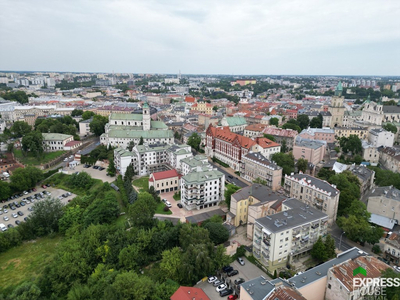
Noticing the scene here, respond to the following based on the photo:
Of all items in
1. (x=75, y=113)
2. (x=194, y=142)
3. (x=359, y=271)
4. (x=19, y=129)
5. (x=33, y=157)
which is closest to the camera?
(x=359, y=271)

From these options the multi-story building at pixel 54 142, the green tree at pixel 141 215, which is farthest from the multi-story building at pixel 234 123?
the green tree at pixel 141 215

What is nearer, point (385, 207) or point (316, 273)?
point (316, 273)

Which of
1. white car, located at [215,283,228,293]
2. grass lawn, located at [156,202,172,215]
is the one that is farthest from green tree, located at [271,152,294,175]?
white car, located at [215,283,228,293]

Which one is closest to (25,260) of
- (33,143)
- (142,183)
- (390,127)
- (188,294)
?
(142,183)

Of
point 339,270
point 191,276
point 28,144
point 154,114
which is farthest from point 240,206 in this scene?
point 154,114

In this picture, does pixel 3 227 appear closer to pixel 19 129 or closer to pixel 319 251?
pixel 319 251

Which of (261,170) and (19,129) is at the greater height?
(19,129)

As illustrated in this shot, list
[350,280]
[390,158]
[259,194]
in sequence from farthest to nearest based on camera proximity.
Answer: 1. [390,158]
2. [259,194]
3. [350,280]

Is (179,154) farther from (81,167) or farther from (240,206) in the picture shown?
(81,167)
